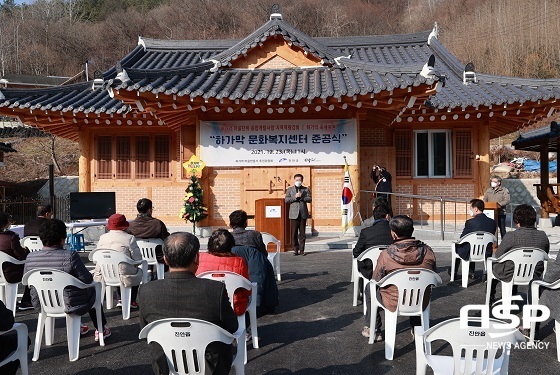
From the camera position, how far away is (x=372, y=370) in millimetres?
4074

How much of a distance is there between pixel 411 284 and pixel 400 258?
24 cm

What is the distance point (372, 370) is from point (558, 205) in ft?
39.3

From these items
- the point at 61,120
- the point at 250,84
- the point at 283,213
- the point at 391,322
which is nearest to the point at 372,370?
the point at 391,322

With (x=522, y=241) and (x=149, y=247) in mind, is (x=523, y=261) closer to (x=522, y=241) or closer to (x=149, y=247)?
A: (x=522, y=241)

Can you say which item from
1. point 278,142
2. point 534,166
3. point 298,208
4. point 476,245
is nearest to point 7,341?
point 476,245

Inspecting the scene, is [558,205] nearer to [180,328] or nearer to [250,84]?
[250,84]

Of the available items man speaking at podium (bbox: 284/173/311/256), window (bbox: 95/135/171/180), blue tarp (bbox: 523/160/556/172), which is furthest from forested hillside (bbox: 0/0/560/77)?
man speaking at podium (bbox: 284/173/311/256)

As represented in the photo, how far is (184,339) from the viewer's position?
2877mm

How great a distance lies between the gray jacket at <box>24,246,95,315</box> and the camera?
14.1ft

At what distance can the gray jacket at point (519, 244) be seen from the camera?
17.1ft

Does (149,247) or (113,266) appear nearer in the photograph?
(113,266)

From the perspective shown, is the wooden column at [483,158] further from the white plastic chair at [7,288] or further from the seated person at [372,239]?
the white plastic chair at [7,288]

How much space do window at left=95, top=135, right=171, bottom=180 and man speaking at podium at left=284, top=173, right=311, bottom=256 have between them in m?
5.26

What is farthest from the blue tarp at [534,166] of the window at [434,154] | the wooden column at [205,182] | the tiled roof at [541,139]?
the wooden column at [205,182]
